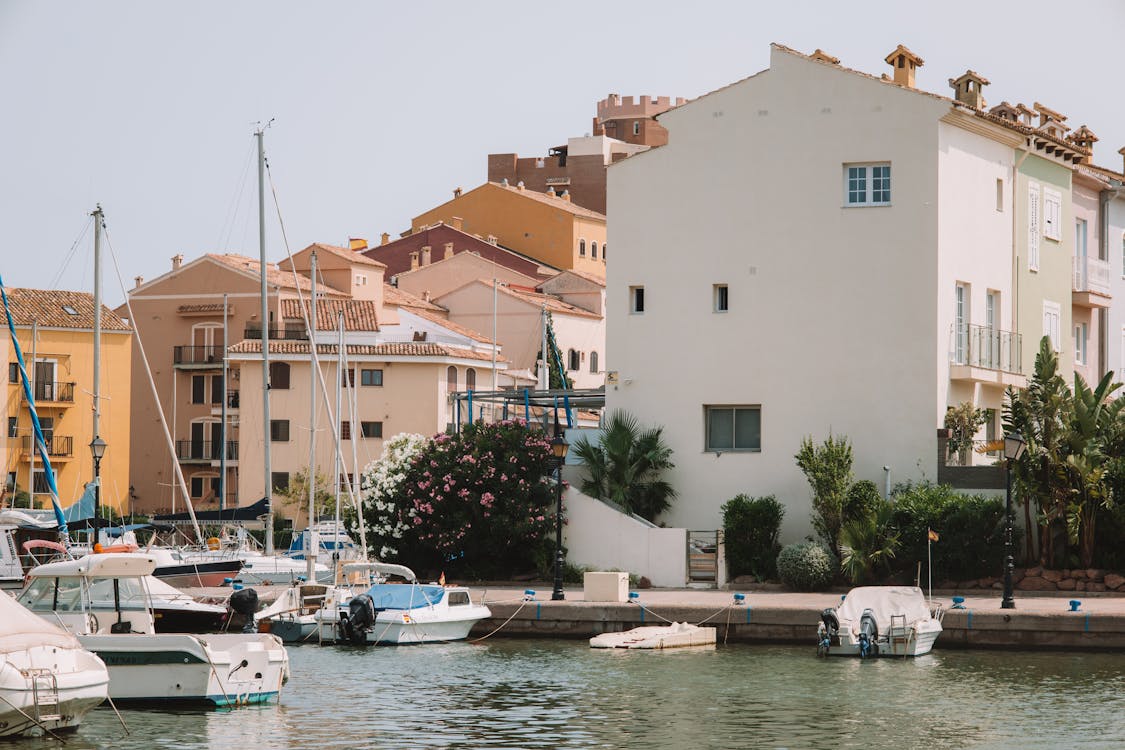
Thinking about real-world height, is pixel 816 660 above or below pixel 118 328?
below

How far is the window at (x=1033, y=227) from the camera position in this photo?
169 ft

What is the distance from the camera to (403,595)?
38875 mm

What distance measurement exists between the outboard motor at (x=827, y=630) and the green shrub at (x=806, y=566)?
6589 millimetres

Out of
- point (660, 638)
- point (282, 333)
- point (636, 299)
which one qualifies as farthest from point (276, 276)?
point (660, 638)

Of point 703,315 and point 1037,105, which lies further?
point 1037,105

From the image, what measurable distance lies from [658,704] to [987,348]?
880 inches

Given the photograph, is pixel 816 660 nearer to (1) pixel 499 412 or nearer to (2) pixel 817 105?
(2) pixel 817 105

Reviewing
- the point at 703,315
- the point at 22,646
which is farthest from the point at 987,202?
the point at 22,646

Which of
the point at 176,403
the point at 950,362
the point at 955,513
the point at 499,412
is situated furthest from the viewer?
the point at 176,403

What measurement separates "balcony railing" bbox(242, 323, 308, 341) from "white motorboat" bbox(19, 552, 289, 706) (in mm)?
55876

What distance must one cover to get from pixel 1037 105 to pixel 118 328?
151 feet

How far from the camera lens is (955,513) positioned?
41.8 meters

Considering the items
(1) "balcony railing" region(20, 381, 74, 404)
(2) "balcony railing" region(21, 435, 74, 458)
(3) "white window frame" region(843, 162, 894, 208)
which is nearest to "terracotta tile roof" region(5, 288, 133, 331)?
(1) "balcony railing" region(20, 381, 74, 404)

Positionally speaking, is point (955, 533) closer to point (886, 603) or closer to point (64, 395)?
point (886, 603)
